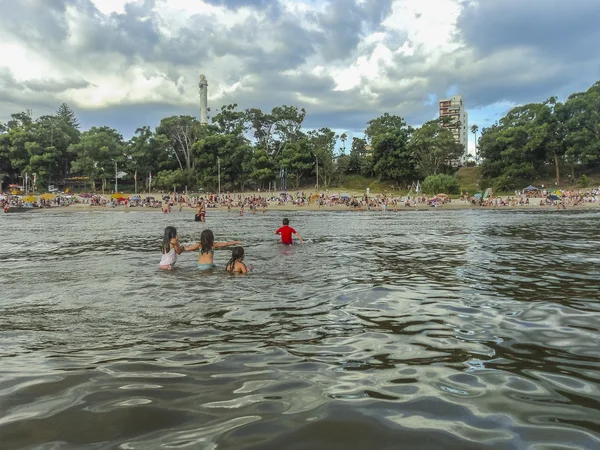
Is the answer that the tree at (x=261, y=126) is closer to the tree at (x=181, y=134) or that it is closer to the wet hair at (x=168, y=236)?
the tree at (x=181, y=134)

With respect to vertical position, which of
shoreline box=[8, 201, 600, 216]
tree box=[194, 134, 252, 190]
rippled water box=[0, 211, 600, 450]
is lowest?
rippled water box=[0, 211, 600, 450]

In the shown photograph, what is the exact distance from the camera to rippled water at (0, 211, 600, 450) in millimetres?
2785

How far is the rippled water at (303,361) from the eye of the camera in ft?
9.14

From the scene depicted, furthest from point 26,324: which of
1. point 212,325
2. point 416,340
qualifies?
A: point 416,340

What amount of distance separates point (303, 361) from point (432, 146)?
2729 inches

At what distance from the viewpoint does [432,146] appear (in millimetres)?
68750

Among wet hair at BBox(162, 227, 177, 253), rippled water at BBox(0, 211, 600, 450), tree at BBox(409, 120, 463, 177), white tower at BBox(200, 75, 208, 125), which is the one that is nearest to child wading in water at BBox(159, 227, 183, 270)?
wet hair at BBox(162, 227, 177, 253)

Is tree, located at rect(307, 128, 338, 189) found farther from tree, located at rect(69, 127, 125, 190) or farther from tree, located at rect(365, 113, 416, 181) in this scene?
tree, located at rect(69, 127, 125, 190)

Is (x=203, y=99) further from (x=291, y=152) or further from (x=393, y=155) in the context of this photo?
(x=393, y=155)

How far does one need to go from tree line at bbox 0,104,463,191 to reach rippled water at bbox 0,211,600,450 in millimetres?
63752

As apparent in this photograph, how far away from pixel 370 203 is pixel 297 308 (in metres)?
48.6

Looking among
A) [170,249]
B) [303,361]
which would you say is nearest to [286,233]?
[170,249]

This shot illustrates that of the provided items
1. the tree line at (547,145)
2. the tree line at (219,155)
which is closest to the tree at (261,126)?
the tree line at (219,155)

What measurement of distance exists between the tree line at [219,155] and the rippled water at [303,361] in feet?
209
